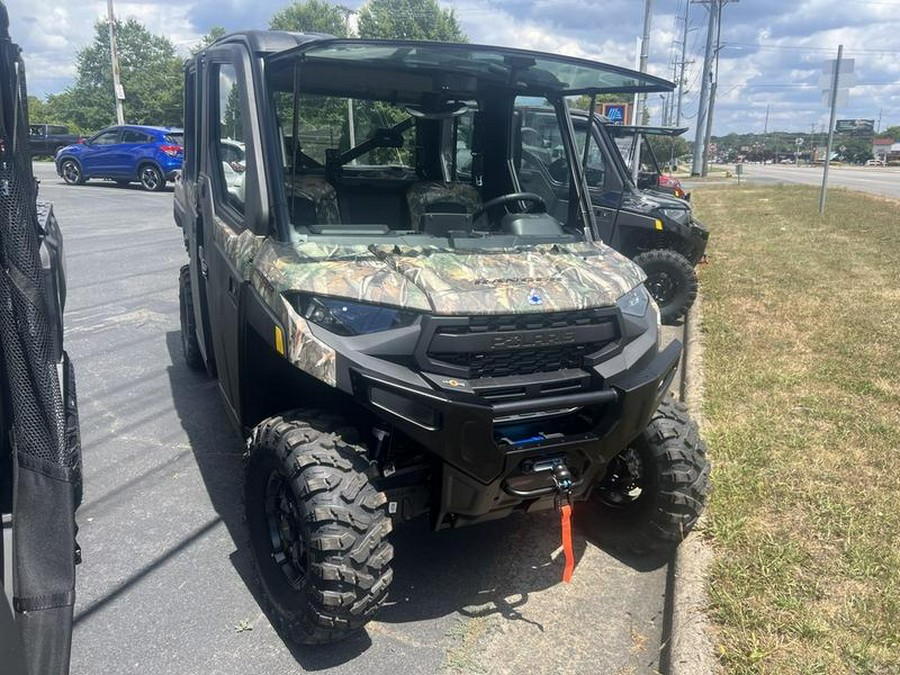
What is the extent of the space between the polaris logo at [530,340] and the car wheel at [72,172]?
72.2 ft

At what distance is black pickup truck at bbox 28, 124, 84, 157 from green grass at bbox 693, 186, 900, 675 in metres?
25.7

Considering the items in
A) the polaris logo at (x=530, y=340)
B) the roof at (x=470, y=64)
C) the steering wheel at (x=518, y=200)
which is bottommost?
the polaris logo at (x=530, y=340)

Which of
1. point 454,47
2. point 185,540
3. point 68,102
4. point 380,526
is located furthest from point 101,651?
point 68,102

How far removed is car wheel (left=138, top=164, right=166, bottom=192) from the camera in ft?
66.6

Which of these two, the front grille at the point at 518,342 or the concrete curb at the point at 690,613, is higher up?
the front grille at the point at 518,342

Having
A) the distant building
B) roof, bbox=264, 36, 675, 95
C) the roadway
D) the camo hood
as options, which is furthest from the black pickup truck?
the distant building

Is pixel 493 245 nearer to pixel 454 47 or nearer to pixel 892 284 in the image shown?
pixel 454 47

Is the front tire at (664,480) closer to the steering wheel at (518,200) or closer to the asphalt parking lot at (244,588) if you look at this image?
the asphalt parking lot at (244,588)

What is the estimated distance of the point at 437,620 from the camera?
10.3ft

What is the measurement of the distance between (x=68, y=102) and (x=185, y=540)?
78.4 meters

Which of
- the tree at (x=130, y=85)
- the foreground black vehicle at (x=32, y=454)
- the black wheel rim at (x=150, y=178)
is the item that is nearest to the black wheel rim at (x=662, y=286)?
the foreground black vehicle at (x=32, y=454)

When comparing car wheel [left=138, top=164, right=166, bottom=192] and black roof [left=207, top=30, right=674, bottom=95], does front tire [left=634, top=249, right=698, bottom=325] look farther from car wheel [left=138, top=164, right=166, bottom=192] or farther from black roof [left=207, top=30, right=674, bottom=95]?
car wheel [left=138, top=164, right=166, bottom=192]

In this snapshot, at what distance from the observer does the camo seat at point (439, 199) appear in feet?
13.6

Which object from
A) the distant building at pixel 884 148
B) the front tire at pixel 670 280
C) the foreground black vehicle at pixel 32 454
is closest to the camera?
the foreground black vehicle at pixel 32 454
